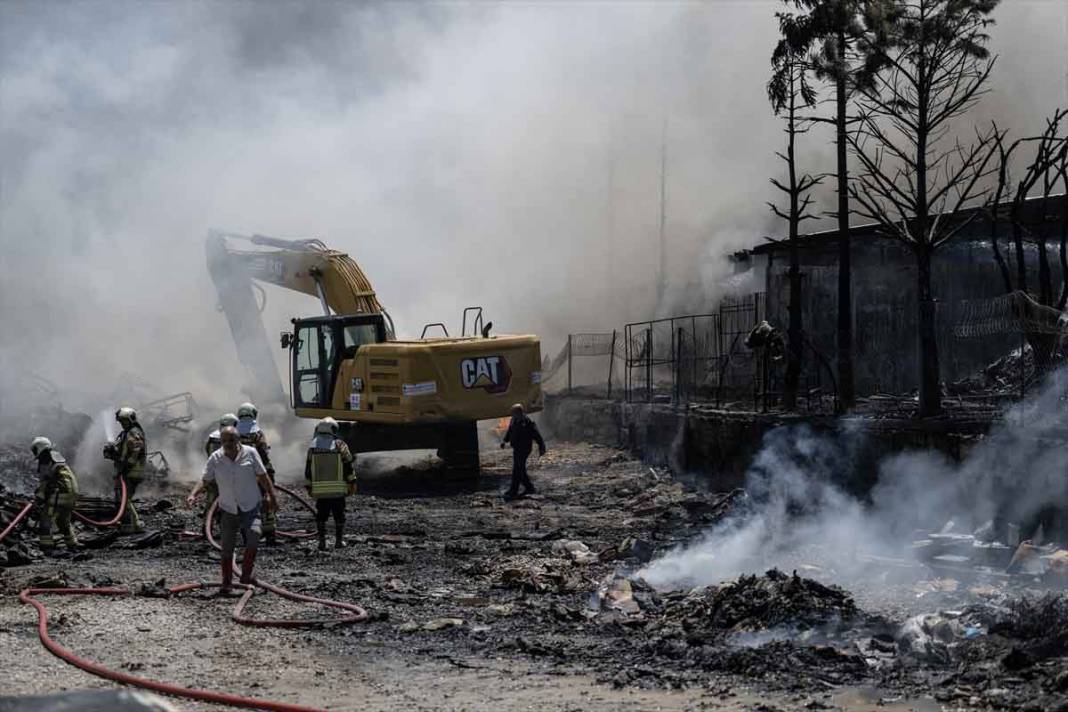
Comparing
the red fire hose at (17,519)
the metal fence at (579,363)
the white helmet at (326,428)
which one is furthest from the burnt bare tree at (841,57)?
the metal fence at (579,363)

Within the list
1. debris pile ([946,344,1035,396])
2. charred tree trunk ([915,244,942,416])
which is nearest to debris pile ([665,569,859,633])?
charred tree trunk ([915,244,942,416])

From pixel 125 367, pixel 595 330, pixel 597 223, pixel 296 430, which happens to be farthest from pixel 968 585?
pixel 597 223

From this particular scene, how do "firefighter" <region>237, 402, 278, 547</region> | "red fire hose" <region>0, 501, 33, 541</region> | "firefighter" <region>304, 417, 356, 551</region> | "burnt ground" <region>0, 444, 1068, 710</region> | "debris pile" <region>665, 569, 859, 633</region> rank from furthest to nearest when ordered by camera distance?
"firefighter" <region>237, 402, 278, 547</region>, "firefighter" <region>304, 417, 356, 551</region>, "red fire hose" <region>0, 501, 33, 541</region>, "debris pile" <region>665, 569, 859, 633</region>, "burnt ground" <region>0, 444, 1068, 710</region>

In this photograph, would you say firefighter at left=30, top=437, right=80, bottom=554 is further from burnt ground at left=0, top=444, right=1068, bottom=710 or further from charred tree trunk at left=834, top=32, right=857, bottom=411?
charred tree trunk at left=834, top=32, right=857, bottom=411

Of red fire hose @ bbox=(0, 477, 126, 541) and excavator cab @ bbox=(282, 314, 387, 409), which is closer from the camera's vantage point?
red fire hose @ bbox=(0, 477, 126, 541)

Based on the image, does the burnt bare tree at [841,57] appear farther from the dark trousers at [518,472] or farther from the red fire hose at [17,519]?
the red fire hose at [17,519]

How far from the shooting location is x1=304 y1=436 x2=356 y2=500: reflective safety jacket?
15.0 metres

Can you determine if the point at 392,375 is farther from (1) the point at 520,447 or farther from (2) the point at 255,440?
(2) the point at 255,440

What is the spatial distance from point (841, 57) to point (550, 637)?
1206cm

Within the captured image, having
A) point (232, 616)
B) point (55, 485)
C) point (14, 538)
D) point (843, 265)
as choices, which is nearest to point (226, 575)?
point (232, 616)

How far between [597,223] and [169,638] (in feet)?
132

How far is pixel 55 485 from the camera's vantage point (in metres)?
14.9

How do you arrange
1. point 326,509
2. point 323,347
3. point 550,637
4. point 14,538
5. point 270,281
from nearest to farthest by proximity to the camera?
1. point 550,637
2. point 14,538
3. point 326,509
4. point 323,347
5. point 270,281

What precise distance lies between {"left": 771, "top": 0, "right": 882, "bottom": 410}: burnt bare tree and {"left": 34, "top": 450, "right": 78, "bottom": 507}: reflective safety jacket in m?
10.3
